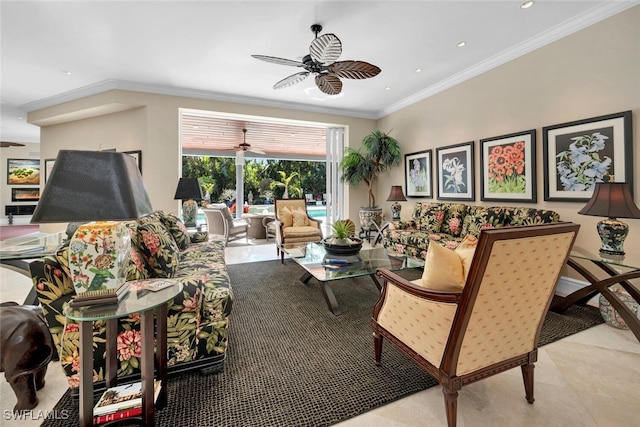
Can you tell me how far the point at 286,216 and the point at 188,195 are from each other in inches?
64.3

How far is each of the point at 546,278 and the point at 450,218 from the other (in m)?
2.88

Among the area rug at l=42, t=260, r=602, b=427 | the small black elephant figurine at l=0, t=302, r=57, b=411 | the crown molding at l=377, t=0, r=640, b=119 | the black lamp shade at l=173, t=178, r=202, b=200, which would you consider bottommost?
the area rug at l=42, t=260, r=602, b=427

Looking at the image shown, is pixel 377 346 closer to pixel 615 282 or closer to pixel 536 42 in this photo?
pixel 615 282

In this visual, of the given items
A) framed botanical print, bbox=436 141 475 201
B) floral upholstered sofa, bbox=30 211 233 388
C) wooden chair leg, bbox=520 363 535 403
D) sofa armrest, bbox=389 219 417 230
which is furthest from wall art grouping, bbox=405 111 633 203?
floral upholstered sofa, bbox=30 211 233 388

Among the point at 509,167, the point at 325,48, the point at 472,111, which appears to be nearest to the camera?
the point at 325,48

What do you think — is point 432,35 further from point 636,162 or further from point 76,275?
point 76,275

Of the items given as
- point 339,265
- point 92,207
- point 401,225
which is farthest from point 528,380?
point 401,225

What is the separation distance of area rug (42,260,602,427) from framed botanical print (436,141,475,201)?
2044mm

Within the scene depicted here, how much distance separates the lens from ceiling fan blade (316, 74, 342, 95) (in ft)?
10.1

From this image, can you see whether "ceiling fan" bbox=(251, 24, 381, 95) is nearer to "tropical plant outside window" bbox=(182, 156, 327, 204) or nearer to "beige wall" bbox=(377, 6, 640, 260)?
"beige wall" bbox=(377, 6, 640, 260)

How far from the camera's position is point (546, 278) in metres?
1.30

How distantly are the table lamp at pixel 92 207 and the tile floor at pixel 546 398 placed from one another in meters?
0.93

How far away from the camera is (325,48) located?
2.55m

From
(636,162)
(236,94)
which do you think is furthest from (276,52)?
(636,162)
